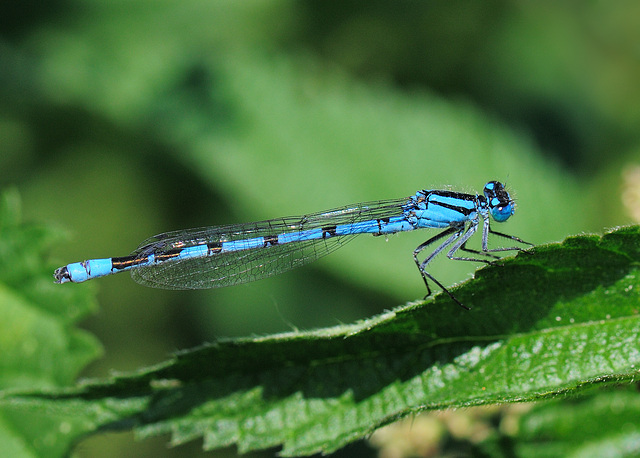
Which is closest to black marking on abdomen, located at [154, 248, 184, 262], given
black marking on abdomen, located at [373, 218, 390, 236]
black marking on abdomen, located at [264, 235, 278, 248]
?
black marking on abdomen, located at [264, 235, 278, 248]

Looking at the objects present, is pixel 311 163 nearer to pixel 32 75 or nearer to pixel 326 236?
pixel 326 236

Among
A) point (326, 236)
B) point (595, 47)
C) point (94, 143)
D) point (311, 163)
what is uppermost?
point (94, 143)

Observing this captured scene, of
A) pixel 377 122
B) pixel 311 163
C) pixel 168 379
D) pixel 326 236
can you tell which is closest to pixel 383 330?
pixel 168 379

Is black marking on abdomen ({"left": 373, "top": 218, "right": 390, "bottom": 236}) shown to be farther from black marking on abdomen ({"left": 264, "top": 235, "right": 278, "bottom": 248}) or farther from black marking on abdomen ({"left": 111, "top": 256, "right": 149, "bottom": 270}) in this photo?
black marking on abdomen ({"left": 111, "top": 256, "right": 149, "bottom": 270})

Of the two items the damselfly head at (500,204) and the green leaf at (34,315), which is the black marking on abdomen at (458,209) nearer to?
the damselfly head at (500,204)

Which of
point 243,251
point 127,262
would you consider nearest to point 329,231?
point 243,251
